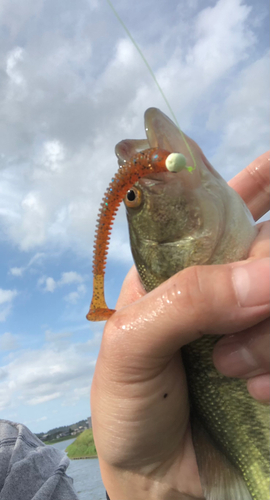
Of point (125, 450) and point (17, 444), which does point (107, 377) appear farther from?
point (17, 444)

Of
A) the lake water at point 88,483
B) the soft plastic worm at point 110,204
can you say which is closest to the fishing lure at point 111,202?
the soft plastic worm at point 110,204

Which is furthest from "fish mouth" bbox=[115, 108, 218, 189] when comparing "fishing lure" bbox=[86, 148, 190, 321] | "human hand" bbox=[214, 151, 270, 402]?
"human hand" bbox=[214, 151, 270, 402]

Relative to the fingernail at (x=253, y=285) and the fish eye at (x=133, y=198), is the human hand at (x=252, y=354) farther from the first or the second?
the fish eye at (x=133, y=198)

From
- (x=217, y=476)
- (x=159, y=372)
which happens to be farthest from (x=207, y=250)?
(x=217, y=476)

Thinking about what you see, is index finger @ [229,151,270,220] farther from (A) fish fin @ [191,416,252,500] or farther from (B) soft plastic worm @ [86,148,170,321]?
(A) fish fin @ [191,416,252,500]

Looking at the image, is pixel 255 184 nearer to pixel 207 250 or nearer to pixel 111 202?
pixel 207 250

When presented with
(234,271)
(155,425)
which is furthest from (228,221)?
(155,425)
